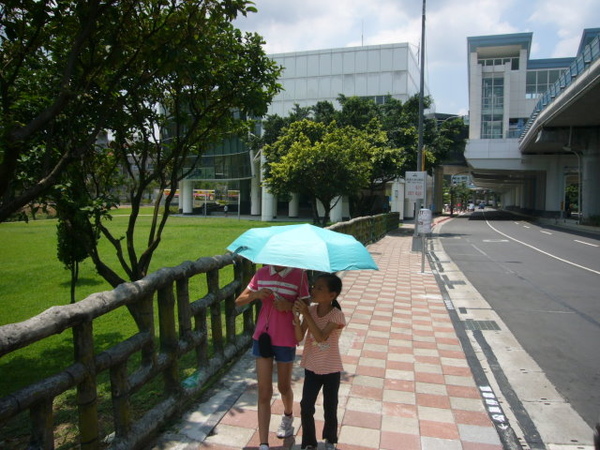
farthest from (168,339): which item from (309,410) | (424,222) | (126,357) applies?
(424,222)

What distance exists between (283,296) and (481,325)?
4.88m

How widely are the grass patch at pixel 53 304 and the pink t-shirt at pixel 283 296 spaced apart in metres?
1.73

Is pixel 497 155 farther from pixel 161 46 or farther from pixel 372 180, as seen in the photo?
pixel 161 46

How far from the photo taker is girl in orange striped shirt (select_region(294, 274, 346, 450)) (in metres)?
3.17

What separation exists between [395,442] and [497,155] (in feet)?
136

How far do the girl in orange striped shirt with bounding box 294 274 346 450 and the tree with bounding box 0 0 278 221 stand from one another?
2.45m

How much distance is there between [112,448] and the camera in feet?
9.71

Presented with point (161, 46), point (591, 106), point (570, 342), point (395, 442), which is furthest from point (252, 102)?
point (591, 106)

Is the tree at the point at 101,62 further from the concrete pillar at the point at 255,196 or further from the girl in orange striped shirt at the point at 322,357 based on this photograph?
the concrete pillar at the point at 255,196

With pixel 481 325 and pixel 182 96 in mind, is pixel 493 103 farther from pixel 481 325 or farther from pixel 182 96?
pixel 182 96

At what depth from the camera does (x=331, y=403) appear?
3.28 metres

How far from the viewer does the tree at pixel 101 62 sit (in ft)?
14.5

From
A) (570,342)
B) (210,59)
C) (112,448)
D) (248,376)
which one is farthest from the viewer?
(570,342)

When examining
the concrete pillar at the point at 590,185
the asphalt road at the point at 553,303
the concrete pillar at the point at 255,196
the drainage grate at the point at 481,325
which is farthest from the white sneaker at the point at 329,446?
the concrete pillar at the point at 255,196
